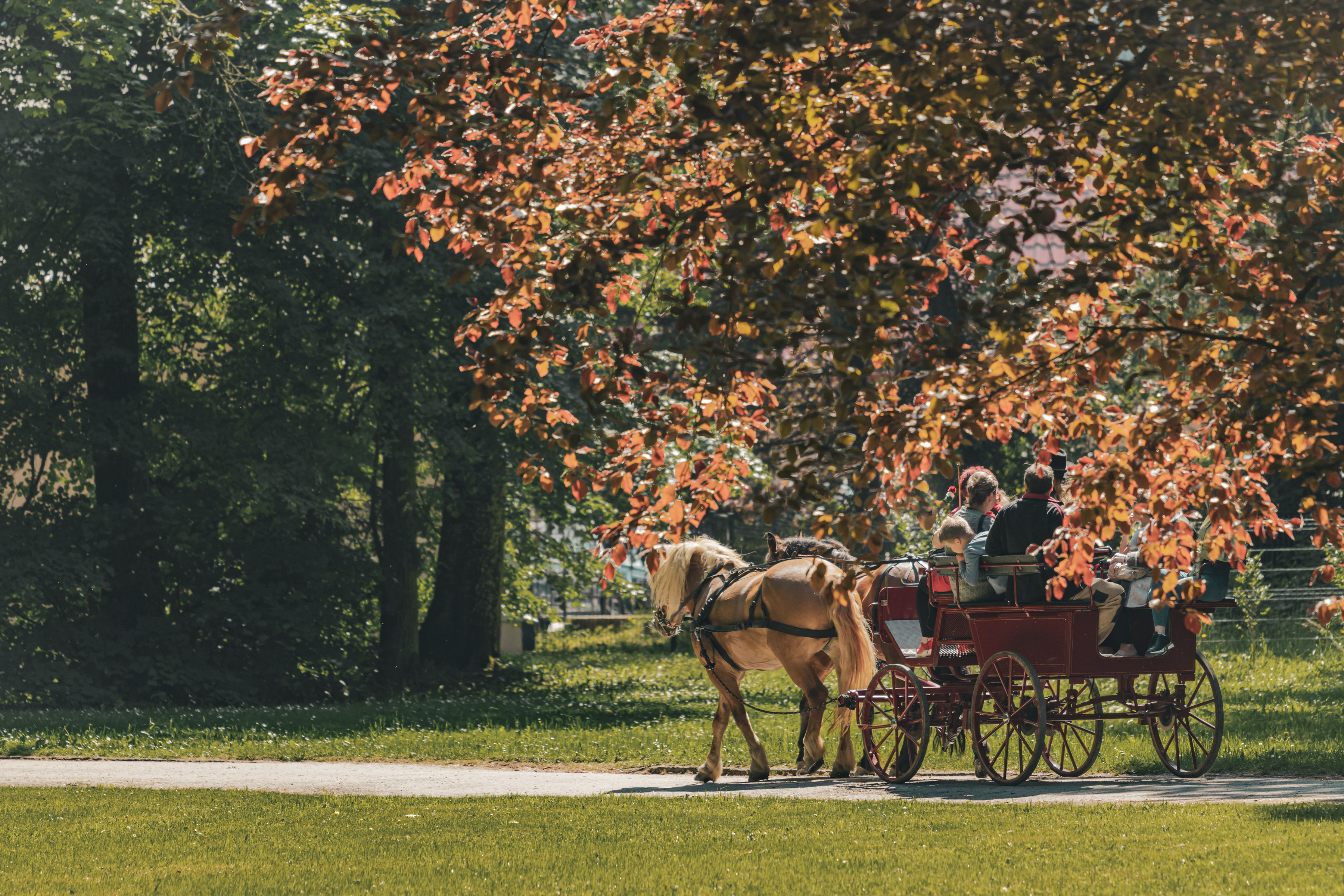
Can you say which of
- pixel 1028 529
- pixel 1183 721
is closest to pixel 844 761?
pixel 1183 721

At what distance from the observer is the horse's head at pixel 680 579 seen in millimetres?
12492

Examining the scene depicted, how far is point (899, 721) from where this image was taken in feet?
34.3

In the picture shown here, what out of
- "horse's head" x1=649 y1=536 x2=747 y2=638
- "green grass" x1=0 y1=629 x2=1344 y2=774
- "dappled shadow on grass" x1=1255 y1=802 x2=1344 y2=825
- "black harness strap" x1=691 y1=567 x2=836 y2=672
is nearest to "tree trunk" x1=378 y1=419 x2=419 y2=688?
"green grass" x1=0 y1=629 x2=1344 y2=774

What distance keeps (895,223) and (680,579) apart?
7703 millimetres

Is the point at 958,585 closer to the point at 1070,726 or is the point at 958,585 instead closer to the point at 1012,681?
the point at 1012,681

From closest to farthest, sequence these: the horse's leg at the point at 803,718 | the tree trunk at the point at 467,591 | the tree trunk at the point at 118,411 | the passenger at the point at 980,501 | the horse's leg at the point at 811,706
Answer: the passenger at the point at 980,501 < the horse's leg at the point at 811,706 < the horse's leg at the point at 803,718 < the tree trunk at the point at 118,411 < the tree trunk at the point at 467,591

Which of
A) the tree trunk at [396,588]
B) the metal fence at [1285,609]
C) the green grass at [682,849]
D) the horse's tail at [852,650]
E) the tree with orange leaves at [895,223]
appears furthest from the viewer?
the tree trunk at [396,588]

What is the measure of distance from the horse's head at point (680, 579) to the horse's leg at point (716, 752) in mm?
832

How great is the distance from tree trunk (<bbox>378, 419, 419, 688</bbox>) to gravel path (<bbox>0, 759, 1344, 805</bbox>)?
8.94 meters

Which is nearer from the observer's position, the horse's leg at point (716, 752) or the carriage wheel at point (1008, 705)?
the carriage wheel at point (1008, 705)

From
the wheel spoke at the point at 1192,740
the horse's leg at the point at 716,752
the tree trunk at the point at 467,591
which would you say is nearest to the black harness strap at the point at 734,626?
the horse's leg at the point at 716,752

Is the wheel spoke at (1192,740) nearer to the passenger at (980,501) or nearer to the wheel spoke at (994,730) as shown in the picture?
the wheel spoke at (994,730)

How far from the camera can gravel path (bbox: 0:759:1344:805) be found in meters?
9.58

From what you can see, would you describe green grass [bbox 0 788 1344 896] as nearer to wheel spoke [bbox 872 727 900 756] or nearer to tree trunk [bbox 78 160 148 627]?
Result: wheel spoke [bbox 872 727 900 756]
